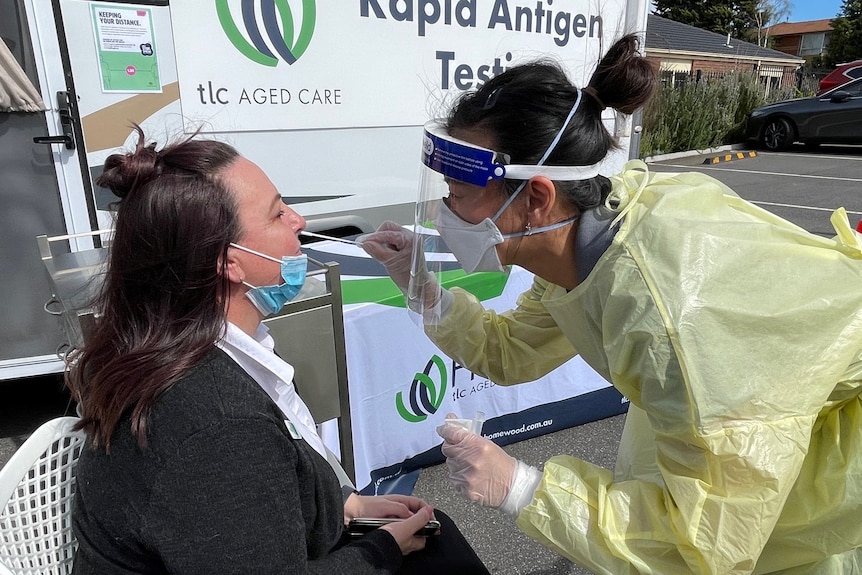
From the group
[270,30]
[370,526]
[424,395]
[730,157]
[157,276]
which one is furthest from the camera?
[730,157]

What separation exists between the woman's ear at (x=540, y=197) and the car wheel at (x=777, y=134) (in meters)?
14.1

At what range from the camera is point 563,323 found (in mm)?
1448

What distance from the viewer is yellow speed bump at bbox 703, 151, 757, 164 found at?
12383 mm

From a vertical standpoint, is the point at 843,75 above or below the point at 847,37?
below

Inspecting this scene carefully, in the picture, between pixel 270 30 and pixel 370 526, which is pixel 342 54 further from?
pixel 370 526

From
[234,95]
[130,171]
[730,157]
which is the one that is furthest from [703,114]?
[130,171]

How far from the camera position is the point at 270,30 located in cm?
295

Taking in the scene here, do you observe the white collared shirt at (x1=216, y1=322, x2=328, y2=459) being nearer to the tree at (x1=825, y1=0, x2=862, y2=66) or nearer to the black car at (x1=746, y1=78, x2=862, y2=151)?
the black car at (x1=746, y1=78, x2=862, y2=151)

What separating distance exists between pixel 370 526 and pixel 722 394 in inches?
36.4

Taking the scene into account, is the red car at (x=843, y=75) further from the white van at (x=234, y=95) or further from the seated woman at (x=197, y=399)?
the seated woman at (x=197, y=399)

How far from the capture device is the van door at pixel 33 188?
2773 millimetres

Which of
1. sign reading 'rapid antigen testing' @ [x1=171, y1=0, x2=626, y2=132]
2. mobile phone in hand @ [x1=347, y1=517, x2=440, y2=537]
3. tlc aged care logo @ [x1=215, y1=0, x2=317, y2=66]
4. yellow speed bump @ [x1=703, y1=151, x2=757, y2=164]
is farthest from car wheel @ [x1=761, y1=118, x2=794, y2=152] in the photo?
mobile phone in hand @ [x1=347, y1=517, x2=440, y2=537]

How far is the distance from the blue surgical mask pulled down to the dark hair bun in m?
0.28

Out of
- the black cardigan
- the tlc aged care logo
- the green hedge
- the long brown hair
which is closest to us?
the black cardigan
